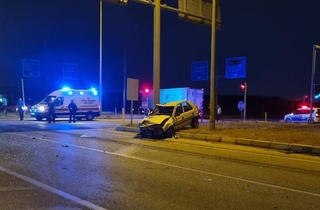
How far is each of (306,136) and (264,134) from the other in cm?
186

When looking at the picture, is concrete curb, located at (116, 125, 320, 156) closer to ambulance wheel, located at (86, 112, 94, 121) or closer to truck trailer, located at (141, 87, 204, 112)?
truck trailer, located at (141, 87, 204, 112)

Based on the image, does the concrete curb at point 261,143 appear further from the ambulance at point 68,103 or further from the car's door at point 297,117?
the car's door at point 297,117

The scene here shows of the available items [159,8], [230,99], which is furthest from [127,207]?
[230,99]

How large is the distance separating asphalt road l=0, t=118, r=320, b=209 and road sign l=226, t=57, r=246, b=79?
2560 cm

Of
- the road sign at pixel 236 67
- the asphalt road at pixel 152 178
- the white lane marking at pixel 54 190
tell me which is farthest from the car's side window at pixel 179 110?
the road sign at pixel 236 67

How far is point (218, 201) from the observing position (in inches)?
261

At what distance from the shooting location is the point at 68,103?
30.8 m

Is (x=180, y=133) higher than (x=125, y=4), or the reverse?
(x=125, y=4)

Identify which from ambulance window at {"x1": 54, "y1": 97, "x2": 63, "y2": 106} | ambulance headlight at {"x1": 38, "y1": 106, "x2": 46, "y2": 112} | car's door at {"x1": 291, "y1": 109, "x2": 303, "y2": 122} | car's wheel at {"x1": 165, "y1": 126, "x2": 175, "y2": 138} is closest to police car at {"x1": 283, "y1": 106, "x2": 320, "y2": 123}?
car's door at {"x1": 291, "y1": 109, "x2": 303, "y2": 122}

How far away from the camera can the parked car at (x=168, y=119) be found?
59.5ft

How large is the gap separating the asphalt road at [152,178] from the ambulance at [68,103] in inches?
659

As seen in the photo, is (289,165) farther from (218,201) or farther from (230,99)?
(230,99)

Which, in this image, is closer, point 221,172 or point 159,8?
point 221,172

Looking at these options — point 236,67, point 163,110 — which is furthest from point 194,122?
point 236,67
